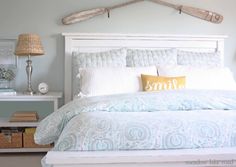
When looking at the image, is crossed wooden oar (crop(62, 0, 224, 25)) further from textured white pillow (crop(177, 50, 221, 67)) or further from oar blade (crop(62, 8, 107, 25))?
textured white pillow (crop(177, 50, 221, 67))

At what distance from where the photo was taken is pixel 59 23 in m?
3.63

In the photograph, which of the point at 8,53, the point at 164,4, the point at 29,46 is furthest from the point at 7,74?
the point at 164,4

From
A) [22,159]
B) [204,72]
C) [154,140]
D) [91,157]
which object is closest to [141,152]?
[154,140]

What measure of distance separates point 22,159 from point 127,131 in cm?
192

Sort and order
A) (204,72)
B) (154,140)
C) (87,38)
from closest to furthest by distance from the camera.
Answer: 1. (154,140)
2. (204,72)
3. (87,38)

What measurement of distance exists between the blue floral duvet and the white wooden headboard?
1.62m

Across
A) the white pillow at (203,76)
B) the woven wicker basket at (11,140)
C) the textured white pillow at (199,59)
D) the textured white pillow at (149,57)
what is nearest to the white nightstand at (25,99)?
the woven wicker basket at (11,140)

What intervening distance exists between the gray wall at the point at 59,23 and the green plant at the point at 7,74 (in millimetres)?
91

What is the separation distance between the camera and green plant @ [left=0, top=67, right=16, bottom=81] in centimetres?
349

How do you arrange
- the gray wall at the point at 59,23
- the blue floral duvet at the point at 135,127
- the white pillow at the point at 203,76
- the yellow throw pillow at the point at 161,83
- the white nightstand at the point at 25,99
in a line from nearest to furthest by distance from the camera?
the blue floral duvet at the point at 135,127, the yellow throw pillow at the point at 161,83, the white pillow at the point at 203,76, the white nightstand at the point at 25,99, the gray wall at the point at 59,23

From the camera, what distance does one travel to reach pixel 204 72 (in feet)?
10.1

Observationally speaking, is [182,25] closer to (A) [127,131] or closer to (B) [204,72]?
(B) [204,72]

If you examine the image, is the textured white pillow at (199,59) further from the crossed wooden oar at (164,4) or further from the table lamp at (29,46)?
the table lamp at (29,46)

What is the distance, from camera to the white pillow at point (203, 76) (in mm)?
3014
